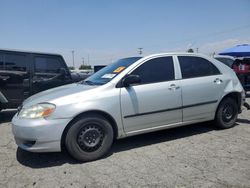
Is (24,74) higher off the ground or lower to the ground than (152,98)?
higher

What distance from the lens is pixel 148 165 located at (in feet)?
12.6

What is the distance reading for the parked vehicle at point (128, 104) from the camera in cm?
383

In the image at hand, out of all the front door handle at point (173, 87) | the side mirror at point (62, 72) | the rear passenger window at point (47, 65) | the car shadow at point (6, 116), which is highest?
the rear passenger window at point (47, 65)

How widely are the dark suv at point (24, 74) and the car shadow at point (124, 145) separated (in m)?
2.48

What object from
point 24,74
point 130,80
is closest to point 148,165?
point 130,80

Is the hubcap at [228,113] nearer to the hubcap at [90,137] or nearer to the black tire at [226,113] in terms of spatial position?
the black tire at [226,113]

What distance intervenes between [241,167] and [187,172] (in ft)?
2.56

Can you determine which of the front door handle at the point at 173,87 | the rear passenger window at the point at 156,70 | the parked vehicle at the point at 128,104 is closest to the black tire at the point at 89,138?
the parked vehicle at the point at 128,104

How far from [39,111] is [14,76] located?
10.9 feet

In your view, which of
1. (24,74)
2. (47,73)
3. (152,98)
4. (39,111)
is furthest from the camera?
(47,73)

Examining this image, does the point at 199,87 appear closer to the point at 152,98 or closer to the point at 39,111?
the point at 152,98

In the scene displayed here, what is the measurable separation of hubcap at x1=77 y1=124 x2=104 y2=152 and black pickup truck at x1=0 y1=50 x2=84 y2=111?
3527 mm

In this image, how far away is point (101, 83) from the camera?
443cm

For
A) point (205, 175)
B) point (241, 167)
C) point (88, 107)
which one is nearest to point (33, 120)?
point (88, 107)
